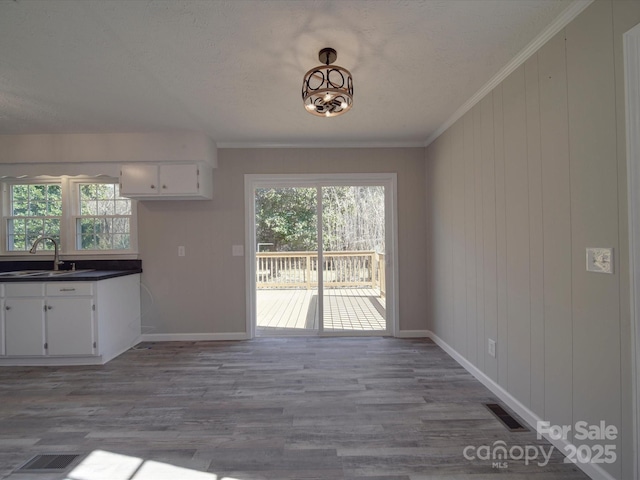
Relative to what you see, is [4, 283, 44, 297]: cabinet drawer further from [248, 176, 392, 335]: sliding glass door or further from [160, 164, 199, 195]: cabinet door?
→ [248, 176, 392, 335]: sliding glass door

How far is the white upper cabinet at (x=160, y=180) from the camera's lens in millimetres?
3312

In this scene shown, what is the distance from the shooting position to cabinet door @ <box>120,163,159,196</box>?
332 cm

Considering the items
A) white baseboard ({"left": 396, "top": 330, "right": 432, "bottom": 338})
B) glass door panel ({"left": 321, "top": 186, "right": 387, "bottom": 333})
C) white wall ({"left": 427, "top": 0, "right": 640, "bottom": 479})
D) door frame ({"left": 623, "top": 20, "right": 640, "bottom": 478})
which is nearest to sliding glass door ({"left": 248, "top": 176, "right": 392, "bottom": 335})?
glass door panel ({"left": 321, "top": 186, "right": 387, "bottom": 333})

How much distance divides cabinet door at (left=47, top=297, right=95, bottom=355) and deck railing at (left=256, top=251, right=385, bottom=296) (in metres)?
1.81

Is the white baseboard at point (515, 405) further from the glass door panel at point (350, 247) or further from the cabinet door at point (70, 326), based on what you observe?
the cabinet door at point (70, 326)

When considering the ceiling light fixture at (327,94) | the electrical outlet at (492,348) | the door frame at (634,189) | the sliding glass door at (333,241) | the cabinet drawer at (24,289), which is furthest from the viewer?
the sliding glass door at (333,241)

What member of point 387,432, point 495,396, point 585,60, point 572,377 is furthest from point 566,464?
point 585,60

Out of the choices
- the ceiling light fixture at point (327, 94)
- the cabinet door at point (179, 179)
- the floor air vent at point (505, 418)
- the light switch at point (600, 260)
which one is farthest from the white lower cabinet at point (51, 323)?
the light switch at point (600, 260)

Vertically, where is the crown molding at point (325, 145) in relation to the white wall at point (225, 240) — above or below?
above

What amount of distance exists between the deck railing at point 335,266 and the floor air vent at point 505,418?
1.84 m

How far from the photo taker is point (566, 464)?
1615mm

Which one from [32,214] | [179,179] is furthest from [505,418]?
[32,214]

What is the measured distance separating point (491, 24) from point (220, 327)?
3.78 meters

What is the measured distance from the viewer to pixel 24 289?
2914mm
